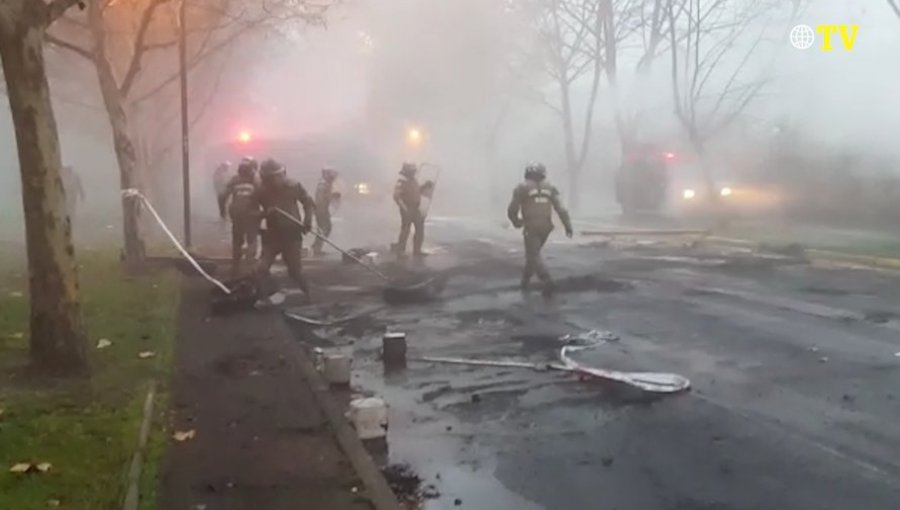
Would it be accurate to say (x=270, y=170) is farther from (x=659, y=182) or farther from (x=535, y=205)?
(x=659, y=182)

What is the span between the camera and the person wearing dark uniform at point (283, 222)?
571 inches

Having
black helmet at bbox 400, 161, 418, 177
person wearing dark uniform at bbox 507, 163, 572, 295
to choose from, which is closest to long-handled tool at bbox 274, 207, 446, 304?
person wearing dark uniform at bbox 507, 163, 572, 295

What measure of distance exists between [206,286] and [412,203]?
5686 mm

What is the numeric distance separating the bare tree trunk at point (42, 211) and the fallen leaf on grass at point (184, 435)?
6.56ft

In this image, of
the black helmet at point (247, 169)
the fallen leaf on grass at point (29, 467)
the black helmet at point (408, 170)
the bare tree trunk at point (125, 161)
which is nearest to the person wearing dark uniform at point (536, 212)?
the black helmet at point (247, 169)

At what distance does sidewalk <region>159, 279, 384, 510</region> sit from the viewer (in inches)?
243

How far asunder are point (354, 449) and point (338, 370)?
2.34 m

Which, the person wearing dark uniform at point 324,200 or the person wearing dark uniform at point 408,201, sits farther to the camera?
the person wearing dark uniform at point 324,200

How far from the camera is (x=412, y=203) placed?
67.8ft

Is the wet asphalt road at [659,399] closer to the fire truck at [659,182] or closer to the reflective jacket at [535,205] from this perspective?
the reflective jacket at [535,205]

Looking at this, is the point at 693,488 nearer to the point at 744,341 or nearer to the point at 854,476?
the point at 854,476

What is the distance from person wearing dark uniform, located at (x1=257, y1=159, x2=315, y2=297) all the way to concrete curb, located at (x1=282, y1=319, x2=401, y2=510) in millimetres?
5081

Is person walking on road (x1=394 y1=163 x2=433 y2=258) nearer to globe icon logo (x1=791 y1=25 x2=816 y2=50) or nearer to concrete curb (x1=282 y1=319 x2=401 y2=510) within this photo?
concrete curb (x1=282 y1=319 x2=401 y2=510)

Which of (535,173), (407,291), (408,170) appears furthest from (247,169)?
(408,170)
